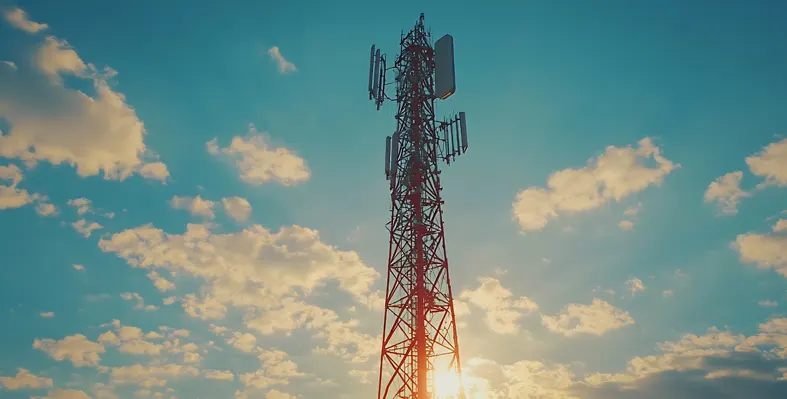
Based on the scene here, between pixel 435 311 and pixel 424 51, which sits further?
pixel 424 51

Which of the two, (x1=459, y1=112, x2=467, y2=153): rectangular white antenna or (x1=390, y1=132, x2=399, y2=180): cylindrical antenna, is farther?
(x1=459, y1=112, x2=467, y2=153): rectangular white antenna

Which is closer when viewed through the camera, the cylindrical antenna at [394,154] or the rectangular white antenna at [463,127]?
the cylindrical antenna at [394,154]

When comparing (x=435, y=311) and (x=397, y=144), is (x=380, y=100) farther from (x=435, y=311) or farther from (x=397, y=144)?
(x=435, y=311)

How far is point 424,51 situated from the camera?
45188 mm

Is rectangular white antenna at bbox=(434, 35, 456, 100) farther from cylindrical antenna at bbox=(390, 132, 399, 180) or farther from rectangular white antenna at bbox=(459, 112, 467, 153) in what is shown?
cylindrical antenna at bbox=(390, 132, 399, 180)

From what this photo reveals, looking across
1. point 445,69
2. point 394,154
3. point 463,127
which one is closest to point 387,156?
point 394,154

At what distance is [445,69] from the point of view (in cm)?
4209

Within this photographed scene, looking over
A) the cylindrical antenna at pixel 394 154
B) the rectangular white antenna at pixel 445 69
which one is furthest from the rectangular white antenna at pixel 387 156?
the rectangular white antenna at pixel 445 69

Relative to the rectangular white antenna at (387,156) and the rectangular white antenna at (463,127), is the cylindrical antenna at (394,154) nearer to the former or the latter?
the rectangular white antenna at (387,156)

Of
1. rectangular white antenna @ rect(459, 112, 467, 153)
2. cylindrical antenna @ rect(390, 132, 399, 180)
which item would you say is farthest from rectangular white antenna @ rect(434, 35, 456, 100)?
cylindrical antenna @ rect(390, 132, 399, 180)

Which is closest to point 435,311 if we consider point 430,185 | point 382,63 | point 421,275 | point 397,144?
point 421,275

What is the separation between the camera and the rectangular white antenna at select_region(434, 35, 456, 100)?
137ft

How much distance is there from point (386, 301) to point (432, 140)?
12.4 metres

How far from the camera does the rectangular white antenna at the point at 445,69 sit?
137ft
